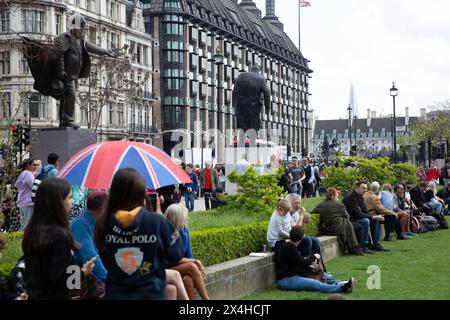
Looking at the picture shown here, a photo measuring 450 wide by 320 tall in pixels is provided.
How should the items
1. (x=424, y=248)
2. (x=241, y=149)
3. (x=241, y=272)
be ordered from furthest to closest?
(x=241, y=149)
(x=424, y=248)
(x=241, y=272)

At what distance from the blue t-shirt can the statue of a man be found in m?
15.2

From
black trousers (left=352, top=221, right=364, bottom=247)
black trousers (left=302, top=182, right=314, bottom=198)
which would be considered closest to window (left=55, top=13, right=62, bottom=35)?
black trousers (left=302, top=182, right=314, bottom=198)

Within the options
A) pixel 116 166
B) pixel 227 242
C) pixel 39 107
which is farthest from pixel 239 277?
pixel 39 107

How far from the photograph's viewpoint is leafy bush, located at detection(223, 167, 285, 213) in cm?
1495

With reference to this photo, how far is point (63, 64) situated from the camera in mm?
13820

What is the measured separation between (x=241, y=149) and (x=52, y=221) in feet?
54.2

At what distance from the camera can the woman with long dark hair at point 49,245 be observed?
18.4 ft

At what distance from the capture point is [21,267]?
6848 mm

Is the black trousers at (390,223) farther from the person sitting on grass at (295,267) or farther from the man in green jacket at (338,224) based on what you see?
the person sitting on grass at (295,267)

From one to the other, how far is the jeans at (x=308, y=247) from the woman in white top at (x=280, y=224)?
0.34 metres

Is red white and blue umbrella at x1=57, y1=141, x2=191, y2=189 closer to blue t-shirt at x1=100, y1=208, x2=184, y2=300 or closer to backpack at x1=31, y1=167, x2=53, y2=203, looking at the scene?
blue t-shirt at x1=100, y1=208, x2=184, y2=300
